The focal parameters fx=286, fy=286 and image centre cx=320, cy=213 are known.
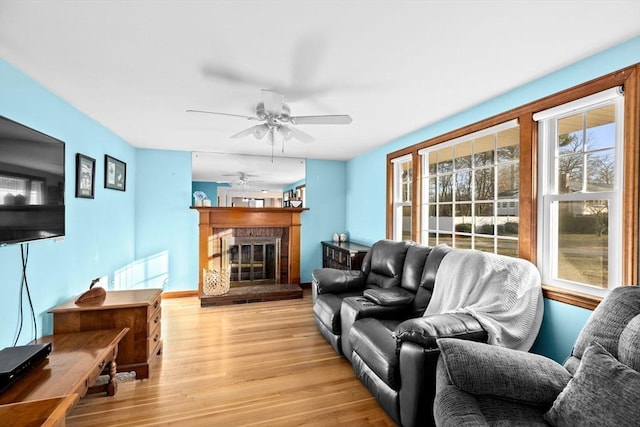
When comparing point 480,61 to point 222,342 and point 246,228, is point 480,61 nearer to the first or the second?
point 222,342

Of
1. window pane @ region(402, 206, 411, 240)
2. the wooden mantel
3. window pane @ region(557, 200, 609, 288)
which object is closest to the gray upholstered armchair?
window pane @ region(557, 200, 609, 288)

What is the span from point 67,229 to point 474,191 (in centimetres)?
391

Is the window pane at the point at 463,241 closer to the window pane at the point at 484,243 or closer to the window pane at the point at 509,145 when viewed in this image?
the window pane at the point at 484,243

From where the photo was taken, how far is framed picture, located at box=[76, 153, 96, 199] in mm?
2760

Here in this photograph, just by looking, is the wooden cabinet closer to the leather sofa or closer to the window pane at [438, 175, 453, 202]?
the leather sofa

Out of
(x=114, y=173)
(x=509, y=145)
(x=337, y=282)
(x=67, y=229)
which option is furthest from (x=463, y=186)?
(x=114, y=173)

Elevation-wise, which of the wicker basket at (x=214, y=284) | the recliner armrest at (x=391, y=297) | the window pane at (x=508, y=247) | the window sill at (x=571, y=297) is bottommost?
the wicker basket at (x=214, y=284)

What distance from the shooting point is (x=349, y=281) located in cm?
331

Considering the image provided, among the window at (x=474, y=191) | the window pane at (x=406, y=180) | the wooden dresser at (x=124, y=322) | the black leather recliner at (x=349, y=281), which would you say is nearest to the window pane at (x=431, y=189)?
the window at (x=474, y=191)

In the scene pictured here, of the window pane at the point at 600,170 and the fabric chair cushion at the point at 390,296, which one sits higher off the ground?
the window pane at the point at 600,170

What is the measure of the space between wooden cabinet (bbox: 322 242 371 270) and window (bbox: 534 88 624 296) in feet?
7.25

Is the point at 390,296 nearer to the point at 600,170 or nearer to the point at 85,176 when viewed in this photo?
the point at 600,170

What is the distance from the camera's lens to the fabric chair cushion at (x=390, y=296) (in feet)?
8.29

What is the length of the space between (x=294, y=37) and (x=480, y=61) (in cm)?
125
